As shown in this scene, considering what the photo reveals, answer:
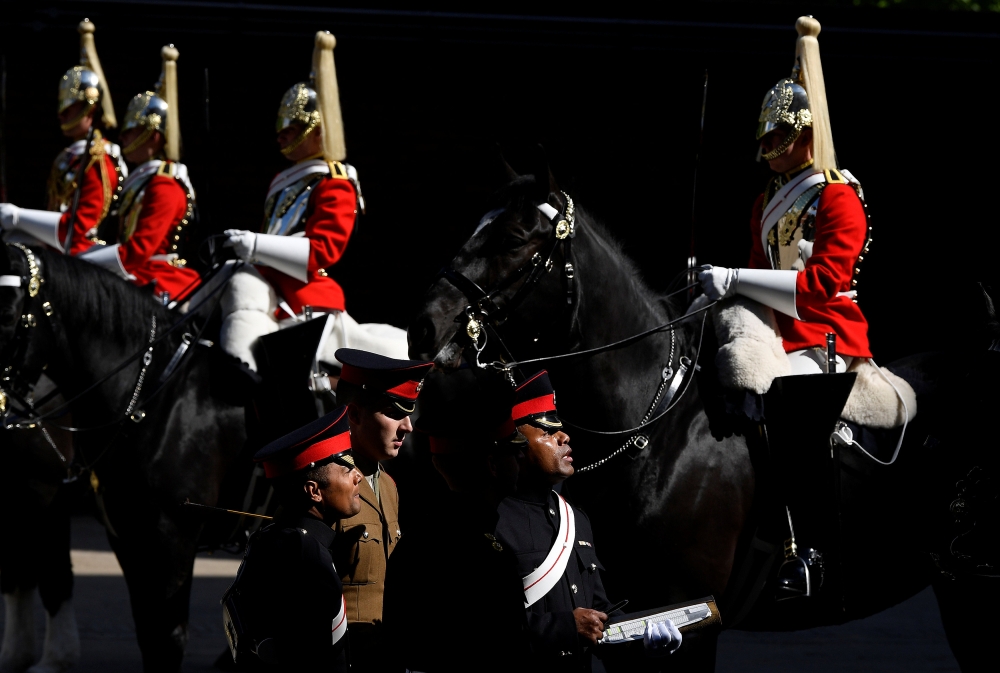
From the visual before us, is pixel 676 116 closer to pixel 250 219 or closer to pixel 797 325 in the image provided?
pixel 250 219

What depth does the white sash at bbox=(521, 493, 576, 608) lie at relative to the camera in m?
3.19

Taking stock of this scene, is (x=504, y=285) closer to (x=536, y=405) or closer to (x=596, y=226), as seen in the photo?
(x=596, y=226)

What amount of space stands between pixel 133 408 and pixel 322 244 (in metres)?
1.25

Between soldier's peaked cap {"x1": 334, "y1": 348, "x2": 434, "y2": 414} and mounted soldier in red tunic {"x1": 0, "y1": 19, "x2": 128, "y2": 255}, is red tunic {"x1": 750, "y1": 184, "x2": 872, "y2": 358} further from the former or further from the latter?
mounted soldier in red tunic {"x1": 0, "y1": 19, "x2": 128, "y2": 255}

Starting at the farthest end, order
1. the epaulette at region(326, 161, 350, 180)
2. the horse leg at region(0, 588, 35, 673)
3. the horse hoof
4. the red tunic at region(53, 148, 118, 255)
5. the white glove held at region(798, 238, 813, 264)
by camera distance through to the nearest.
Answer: the red tunic at region(53, 148, 118, 255) < the horse leg at region(0, 588, 35, 673) < the horse hoof < the epaulette at region(326, 161, 350, 180) < the white glove held at region(798, 238, 813, 264)

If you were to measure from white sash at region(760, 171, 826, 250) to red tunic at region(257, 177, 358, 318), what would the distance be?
7.12 feet

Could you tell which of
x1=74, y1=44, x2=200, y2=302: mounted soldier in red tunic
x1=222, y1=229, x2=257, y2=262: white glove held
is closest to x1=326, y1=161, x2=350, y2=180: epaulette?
x1=222, y1=229, x2=257, y2=262: white glove held

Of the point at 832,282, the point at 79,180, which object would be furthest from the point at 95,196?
the point at 832,282

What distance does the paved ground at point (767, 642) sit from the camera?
6723 millimetres

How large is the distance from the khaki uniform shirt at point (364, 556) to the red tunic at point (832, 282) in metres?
1.93

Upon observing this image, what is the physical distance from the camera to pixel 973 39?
9.49 m

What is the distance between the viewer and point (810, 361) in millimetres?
4781

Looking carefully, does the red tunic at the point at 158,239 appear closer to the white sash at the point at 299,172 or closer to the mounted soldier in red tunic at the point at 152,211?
the mounted soldier in red tunic at the point at 152,211

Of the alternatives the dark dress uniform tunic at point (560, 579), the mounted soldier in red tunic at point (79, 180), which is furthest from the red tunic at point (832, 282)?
the mounted soldier in red tunic at point (79, 180)
